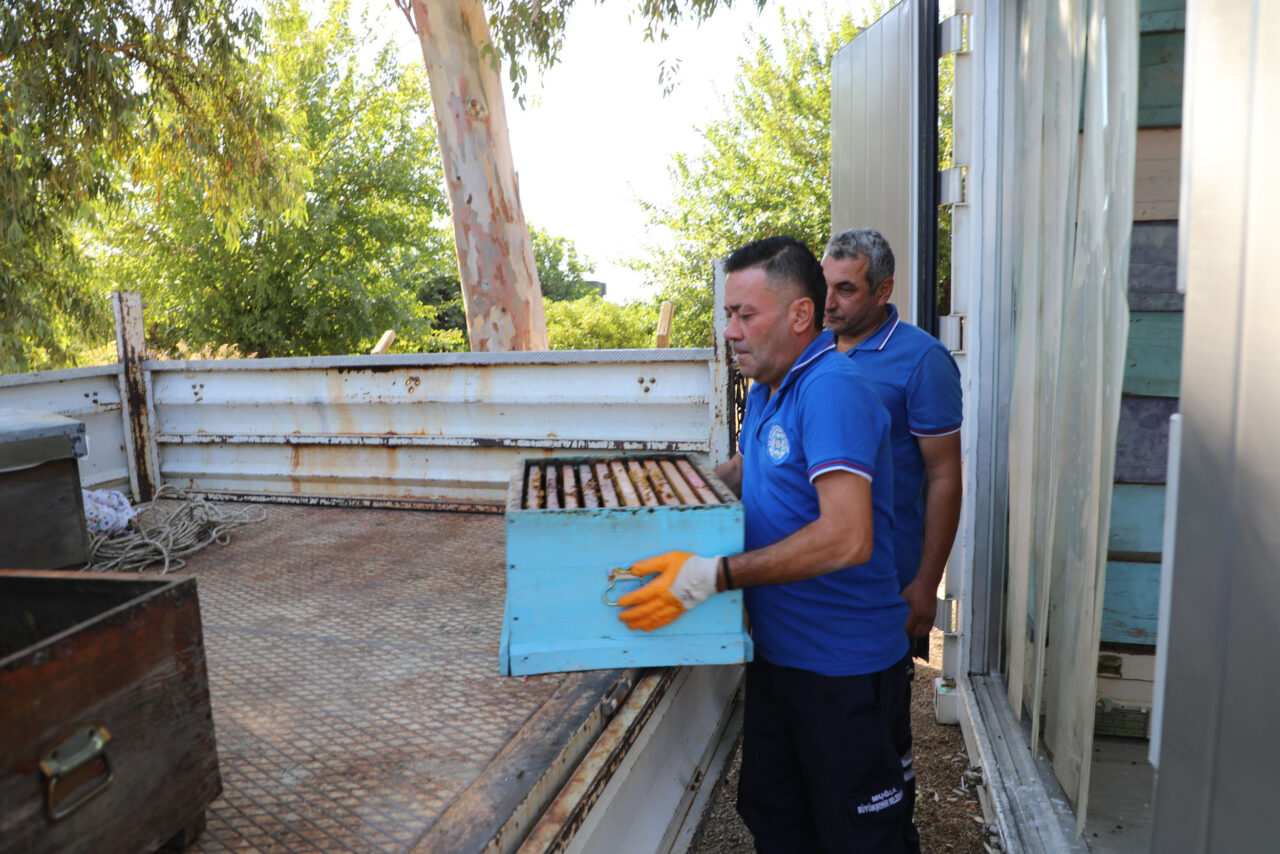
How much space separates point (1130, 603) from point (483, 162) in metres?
6.15

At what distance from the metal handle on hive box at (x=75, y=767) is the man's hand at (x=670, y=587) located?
1009 mm

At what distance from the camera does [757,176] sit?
16.3 meters

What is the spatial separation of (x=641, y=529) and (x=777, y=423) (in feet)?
1.46

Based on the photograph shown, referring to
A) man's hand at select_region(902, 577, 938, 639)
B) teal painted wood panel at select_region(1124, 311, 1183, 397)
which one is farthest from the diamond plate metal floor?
teal painted wood panel at select_region(1124, 311, 1183, 397)

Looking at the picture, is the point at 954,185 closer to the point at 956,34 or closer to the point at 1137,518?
the point at 956,34

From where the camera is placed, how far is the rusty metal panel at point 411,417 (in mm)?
3422

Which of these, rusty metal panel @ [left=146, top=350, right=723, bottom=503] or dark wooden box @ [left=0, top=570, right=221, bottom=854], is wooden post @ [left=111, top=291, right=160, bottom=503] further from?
dark wooden box @ [left=0, top=570, right=221, bottom=854]

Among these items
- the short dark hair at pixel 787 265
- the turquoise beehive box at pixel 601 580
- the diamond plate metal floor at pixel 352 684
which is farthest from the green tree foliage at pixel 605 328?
the turquoise beehive box at pixel 601 580

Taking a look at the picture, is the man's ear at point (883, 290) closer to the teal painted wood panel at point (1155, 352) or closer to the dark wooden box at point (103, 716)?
the teal painted wood panel at point (1155, 352)

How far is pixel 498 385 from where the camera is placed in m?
Answer: 3.65

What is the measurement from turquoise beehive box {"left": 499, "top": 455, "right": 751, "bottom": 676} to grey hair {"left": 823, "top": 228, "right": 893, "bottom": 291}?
1.08 m

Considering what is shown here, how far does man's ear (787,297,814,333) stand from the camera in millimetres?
2068

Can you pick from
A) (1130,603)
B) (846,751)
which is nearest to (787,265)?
(846,751)

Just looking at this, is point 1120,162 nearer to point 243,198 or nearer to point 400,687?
point 400,687
